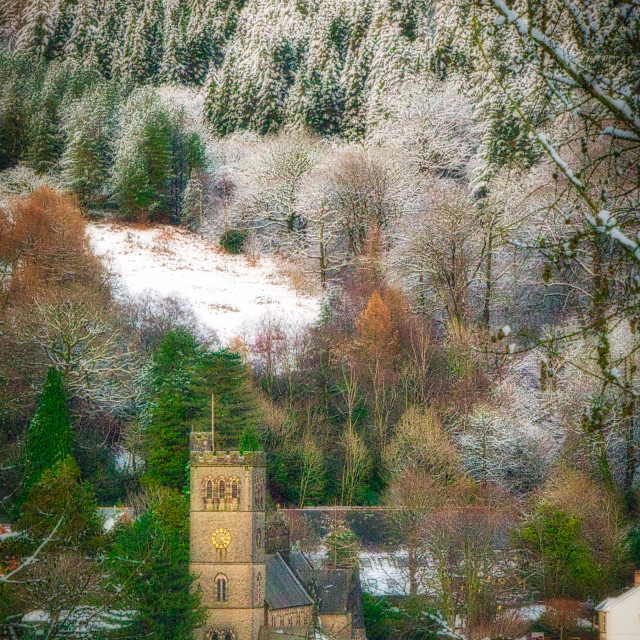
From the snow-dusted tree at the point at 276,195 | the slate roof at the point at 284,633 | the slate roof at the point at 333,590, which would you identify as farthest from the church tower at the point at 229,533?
the snow-dusted tree at the point at 276,195

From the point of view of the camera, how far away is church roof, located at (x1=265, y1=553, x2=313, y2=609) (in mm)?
41469

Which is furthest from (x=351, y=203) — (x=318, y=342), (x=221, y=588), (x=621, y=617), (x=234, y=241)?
(x=621, y=617)

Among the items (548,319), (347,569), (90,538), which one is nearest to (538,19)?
(90,538)

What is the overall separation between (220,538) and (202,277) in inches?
799

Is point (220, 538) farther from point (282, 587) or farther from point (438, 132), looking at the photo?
point (438, 132)

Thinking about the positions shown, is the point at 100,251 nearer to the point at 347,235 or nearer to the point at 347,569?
the point at 347,235

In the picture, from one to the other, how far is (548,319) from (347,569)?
1687 centimetres

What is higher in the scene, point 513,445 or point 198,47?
point 198,47

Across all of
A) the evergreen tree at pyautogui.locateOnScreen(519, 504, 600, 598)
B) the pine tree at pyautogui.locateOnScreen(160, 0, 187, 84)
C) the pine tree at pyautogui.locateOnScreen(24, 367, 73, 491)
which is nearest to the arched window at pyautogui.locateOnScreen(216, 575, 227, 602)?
the pine tree at pyautogui.locateOnScreen(24, 367, 73, 491)

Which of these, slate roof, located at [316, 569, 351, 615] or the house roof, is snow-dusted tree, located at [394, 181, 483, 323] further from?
the house roof

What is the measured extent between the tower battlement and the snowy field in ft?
35.9

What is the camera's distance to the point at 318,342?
1977 inches

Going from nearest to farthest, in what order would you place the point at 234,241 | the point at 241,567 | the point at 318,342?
1. the point at 241,567
2. the point at 318,342
3. the point at 234,241

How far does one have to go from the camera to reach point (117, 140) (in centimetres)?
7244
